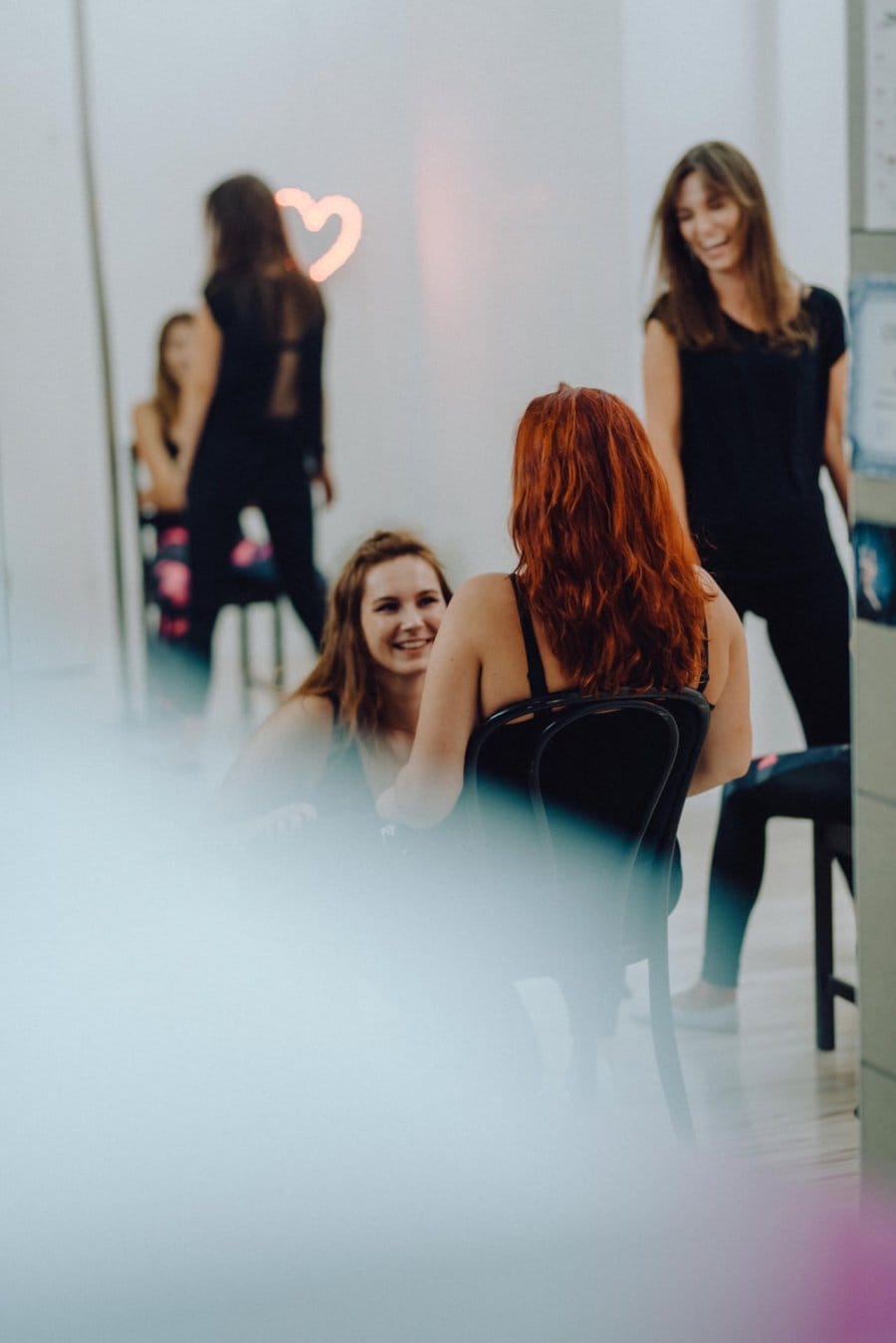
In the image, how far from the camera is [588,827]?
190 cm

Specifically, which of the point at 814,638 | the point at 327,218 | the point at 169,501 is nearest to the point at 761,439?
the point at 814,638

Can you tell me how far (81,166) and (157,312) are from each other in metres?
0.26

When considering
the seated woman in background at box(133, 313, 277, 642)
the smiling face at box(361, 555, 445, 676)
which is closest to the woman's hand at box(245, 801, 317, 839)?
the smiling face at box(361, 555, 445, 676)

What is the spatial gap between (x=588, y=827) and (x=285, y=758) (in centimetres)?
58

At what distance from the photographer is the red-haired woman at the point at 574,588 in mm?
1863

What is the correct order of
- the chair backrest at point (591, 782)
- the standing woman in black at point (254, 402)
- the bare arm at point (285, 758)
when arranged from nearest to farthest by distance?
the chair backrest at point (591, 782)
the bare arm at point (285, 758)
the standing woman in black at point (254, 402)

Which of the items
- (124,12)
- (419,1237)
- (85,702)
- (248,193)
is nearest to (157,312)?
(248,193)

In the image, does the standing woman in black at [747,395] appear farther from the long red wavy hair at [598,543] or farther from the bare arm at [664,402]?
the long red wavy hair at [598,543]

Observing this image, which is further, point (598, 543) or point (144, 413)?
point (144, 413)

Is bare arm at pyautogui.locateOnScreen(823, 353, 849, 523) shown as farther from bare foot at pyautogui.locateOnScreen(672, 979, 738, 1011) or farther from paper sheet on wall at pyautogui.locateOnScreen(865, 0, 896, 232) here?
paper sheet on wall at pyautogui.locateOnScreen(865, 0, 896, 232)

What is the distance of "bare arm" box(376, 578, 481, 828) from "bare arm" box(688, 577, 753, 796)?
289 millimetres

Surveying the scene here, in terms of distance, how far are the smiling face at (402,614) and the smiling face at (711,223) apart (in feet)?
2.35

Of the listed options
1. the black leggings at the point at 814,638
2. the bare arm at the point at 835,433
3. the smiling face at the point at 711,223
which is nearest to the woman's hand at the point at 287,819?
the black leggings at the point at 814,638

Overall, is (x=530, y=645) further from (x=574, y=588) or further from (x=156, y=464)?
(x=156, y=464)
